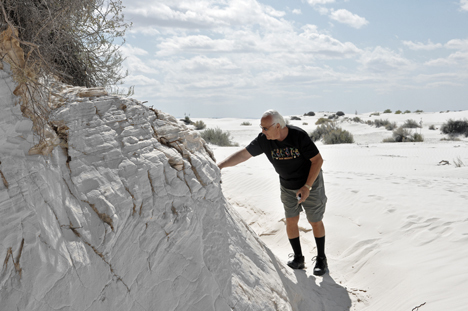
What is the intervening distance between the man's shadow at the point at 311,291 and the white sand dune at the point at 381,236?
0.01m

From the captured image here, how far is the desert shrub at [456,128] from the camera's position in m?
19.2

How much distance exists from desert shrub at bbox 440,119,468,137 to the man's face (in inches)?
755

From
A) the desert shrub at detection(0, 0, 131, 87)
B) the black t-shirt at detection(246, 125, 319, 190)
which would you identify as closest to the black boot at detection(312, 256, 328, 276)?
the black t-shirt at detection(246, 125, 319, 190)

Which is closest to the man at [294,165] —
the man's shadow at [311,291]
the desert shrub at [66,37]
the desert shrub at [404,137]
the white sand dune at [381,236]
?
the man's shadow at [311,291]

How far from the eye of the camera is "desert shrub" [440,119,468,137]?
1922 centimetres

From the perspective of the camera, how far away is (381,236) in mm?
4828

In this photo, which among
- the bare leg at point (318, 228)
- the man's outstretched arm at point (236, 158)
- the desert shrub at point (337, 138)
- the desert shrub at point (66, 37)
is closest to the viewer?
the desert shrub at point (66, 37)

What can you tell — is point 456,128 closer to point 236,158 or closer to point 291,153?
point 291,153

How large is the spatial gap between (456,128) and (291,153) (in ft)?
64.0

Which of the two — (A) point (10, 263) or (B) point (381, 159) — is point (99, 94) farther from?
(B) point (381, 159)

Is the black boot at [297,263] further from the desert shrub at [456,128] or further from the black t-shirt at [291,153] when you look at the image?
the desert shrub at [456,128]

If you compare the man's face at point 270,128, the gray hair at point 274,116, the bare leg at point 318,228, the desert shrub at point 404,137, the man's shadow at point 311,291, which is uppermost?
the gray hair at point 274,116

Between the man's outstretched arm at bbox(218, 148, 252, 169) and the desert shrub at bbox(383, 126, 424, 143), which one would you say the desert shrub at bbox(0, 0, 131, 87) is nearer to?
the man's outstretched arm at bbox(218, 148, 252, 169)

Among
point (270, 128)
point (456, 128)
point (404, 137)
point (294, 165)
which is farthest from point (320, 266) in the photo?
point (456, 128)
